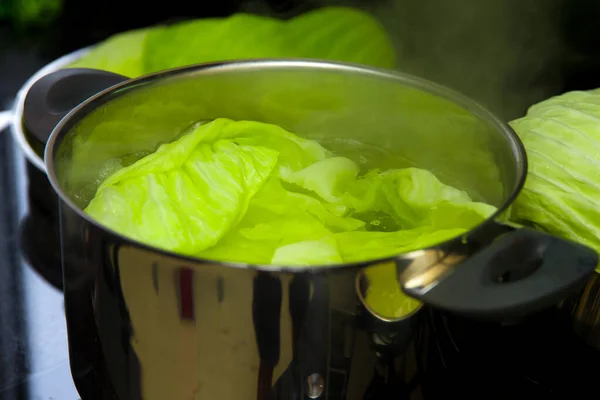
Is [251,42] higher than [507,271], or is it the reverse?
[507,271]

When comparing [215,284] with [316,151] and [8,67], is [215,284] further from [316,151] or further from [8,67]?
[8,67]

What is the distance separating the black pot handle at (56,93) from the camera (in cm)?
87

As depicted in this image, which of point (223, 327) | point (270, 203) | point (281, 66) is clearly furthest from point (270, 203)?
point (223, 327)

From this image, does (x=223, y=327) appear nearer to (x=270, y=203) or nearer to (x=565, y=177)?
(x=270, y=203)

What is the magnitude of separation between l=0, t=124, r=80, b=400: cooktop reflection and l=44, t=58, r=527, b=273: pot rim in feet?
0.90

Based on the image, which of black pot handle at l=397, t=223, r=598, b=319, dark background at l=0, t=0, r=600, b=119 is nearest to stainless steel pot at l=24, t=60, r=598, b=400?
black pot handle at l=397, t=223, r=598, b=319

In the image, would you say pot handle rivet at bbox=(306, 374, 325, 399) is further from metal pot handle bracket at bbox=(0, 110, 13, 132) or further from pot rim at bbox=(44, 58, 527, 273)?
metal pot handle bracket at bbox=(0, 110, 13, 132)

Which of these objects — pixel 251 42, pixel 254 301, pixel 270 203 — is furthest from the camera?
pixel 251 42

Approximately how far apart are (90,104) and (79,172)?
9 cm

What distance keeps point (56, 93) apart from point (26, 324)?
0.29 metres

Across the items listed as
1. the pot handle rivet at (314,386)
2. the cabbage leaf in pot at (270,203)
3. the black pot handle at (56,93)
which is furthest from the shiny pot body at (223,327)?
the black pot handle at (56,93)

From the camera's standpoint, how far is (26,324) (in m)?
0.84

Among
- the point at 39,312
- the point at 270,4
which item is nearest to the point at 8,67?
the point at 270,4

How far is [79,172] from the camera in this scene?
76cm
